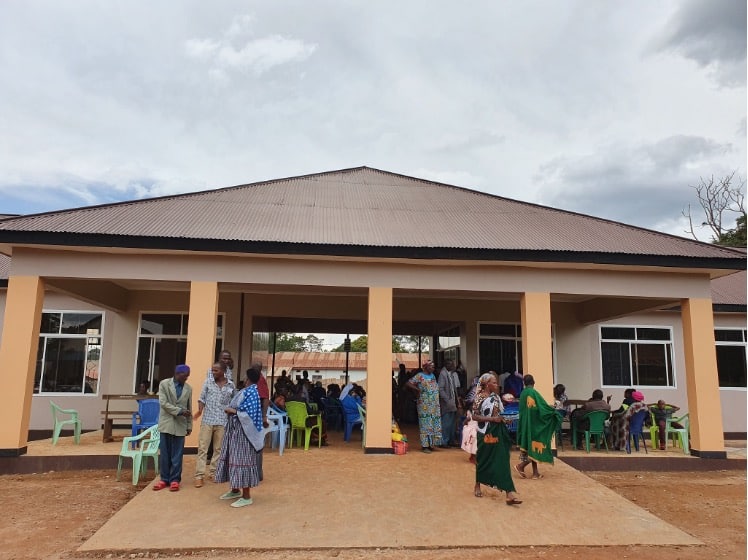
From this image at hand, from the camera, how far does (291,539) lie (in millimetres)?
4945

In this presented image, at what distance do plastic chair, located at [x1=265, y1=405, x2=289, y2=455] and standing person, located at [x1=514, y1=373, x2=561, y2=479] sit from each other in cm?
349

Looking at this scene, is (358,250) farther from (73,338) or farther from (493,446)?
(73,338)

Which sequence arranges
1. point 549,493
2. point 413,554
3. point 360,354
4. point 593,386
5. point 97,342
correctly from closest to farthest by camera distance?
point 413,554, point 549,493, point 97,342, point 593,386, point 360,354

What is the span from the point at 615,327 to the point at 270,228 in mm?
8928

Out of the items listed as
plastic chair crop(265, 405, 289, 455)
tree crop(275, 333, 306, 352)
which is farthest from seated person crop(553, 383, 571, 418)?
tree crop(275, 333, 306, 352)

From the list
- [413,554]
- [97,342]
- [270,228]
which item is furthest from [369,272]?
[97,342]

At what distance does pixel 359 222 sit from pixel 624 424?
5815 millimetres

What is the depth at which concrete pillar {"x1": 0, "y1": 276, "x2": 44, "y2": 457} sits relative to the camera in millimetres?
7867

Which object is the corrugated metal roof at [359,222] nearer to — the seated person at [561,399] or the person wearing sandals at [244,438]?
the seated person at [561,399]

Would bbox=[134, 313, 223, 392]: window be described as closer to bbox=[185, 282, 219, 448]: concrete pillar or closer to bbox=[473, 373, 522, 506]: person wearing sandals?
bbox=[185, 282, 219, 448]: concrete pillar

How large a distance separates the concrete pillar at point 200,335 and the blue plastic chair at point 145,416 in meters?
0.67

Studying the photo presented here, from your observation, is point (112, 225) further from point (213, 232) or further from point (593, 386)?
point (593, 386)

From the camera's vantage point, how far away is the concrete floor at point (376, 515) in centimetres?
496

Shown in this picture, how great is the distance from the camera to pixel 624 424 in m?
9.32
